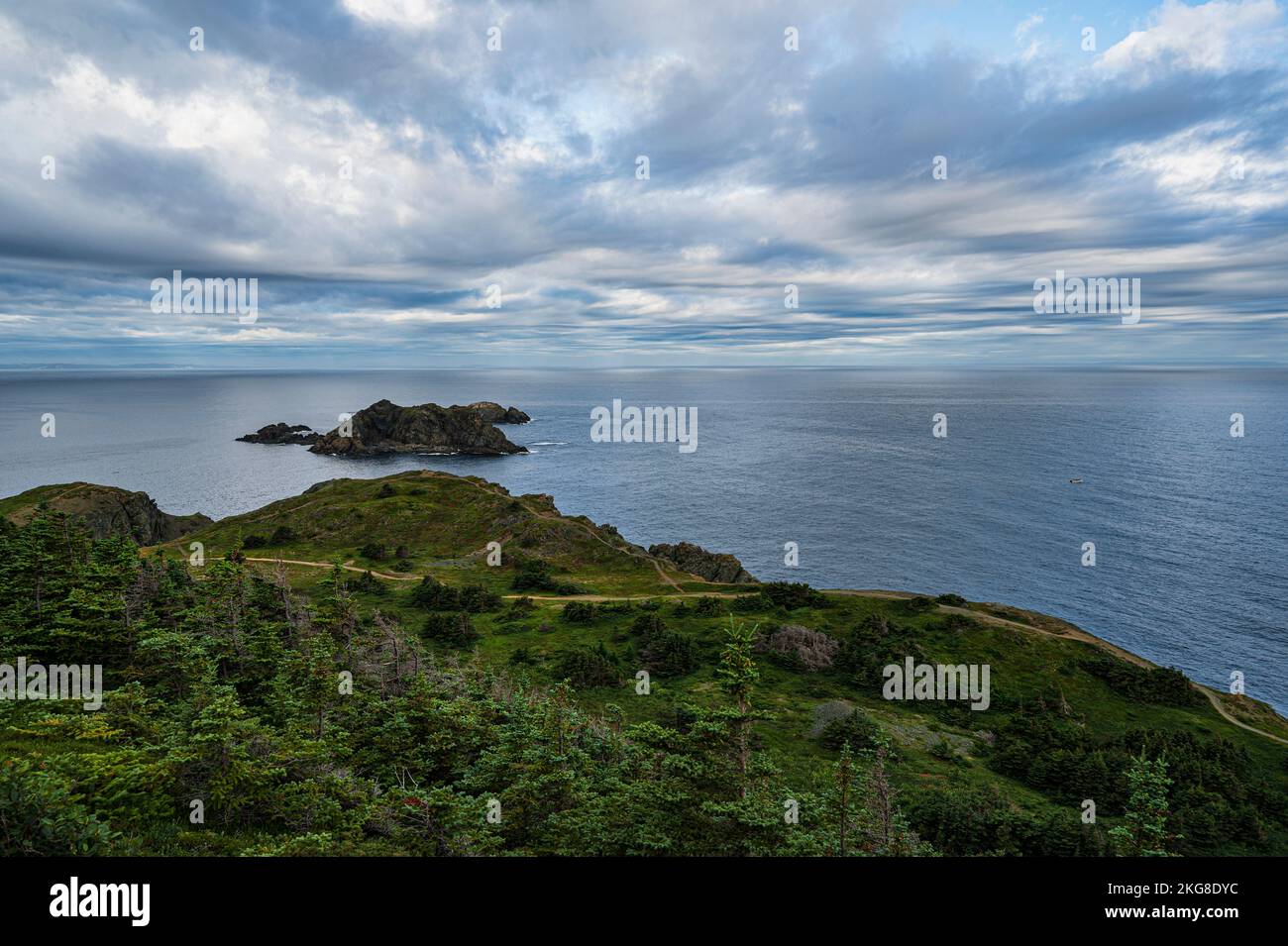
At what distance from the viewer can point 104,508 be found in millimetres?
84938

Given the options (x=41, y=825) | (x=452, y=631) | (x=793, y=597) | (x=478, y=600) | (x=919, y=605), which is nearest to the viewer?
(x=41, y=825)

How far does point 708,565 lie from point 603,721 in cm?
5367

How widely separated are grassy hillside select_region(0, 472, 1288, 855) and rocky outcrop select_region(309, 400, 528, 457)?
11186 cm

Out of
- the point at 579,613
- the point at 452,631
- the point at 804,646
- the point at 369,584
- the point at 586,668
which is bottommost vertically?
the point at 804,646

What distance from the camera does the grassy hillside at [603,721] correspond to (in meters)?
16.1

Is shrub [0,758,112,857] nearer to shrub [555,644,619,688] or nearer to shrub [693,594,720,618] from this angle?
shrub [555,644,619,688]

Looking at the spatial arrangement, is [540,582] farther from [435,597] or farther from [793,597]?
[793,597]

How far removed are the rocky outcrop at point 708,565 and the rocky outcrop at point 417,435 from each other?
363 feet

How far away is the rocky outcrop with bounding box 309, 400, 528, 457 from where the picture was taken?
18600 cm

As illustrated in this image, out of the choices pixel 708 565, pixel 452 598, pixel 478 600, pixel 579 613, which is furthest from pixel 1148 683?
pixel 452 598

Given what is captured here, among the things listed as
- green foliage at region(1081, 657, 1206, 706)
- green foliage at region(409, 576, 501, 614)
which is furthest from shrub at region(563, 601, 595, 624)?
green foliage at region(1081, 657, 1206, 706)

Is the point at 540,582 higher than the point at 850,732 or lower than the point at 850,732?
higher
